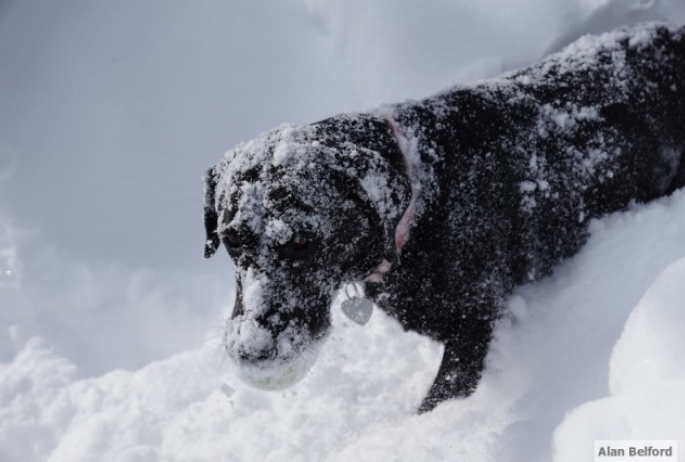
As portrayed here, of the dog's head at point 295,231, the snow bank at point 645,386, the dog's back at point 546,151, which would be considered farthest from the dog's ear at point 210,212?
the snow bank at point 645,386

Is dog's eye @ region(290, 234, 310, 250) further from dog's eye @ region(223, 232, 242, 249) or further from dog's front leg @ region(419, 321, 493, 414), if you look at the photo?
dog's front leg @ region(419, 321, 493, 414)

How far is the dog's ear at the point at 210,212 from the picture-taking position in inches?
89.0

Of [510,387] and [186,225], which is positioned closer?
[510,387]

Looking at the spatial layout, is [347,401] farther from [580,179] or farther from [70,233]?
[70,233]

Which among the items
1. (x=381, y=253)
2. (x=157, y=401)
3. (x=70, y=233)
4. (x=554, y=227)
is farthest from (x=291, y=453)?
(x=70, y=233)

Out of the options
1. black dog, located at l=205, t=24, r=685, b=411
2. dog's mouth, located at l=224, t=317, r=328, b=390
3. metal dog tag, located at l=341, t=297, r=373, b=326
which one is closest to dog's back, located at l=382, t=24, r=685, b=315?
black dog, located at l=205, t=24, r=685, b=411

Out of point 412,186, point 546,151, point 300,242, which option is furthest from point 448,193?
point 300,242

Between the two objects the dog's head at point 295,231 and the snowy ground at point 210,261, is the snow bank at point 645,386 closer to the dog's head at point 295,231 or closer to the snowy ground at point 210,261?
the snowy ground at point 210,261

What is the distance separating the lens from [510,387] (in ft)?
7.94

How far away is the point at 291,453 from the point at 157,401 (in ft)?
3.14

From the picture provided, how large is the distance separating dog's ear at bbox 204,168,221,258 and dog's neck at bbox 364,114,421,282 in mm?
656

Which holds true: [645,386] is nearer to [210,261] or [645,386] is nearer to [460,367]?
[460,367]

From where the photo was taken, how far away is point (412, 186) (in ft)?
7.32

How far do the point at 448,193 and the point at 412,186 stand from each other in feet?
0.67
